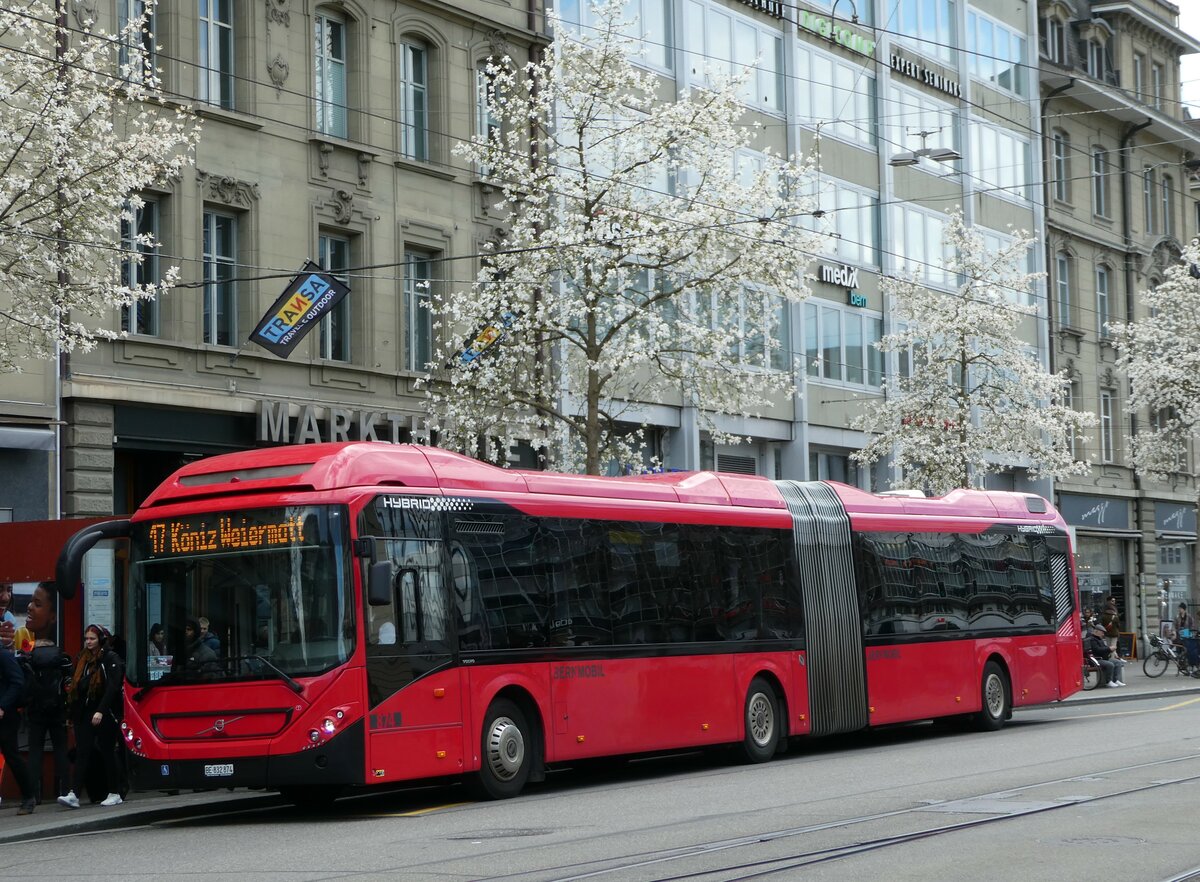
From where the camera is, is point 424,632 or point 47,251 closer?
point 424,632

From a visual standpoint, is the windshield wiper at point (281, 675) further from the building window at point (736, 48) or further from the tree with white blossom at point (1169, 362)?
the tree with white blossom at point (1169, 362)

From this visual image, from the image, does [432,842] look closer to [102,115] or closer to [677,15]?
[102,115]

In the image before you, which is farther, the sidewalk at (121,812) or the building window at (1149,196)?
the building window at (1149,196)

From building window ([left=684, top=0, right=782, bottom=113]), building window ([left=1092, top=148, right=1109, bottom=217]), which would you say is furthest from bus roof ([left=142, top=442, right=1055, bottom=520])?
building window ([left=1092, top=148, right=1109, bottom=217])

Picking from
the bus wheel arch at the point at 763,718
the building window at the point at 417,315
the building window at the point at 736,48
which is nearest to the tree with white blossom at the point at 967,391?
the building window at the point at 736,48

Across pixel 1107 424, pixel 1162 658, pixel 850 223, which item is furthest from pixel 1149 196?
pixel 1162 658

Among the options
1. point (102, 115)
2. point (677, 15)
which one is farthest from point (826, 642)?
point (677, 15)

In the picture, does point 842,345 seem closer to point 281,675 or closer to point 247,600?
point 247,600

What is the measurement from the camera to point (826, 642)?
21.8 metres

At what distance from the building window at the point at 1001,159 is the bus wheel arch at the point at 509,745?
34.6m

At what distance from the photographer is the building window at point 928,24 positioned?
4553 cm

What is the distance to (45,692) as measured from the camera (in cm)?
1644

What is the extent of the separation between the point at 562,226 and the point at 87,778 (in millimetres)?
11084

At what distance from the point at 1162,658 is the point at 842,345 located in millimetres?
10323
